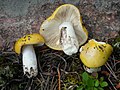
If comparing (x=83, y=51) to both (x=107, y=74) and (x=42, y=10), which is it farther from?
(x=42, y=10)

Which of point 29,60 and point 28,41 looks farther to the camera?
point 29,60

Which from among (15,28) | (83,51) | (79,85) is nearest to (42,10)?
(15,28)

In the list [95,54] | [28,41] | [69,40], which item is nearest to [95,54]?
[95,54]

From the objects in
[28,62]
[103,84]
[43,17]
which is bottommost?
[103,84]

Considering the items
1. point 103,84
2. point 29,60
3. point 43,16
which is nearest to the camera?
point 103,84

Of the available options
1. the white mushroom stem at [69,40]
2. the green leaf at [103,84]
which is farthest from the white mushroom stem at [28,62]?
the green leaf at [103,84]

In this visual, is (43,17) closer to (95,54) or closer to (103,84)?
(95,54)

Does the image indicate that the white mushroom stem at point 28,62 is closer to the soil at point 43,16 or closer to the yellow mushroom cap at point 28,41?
the yellow mushroom cap at point 28,41
